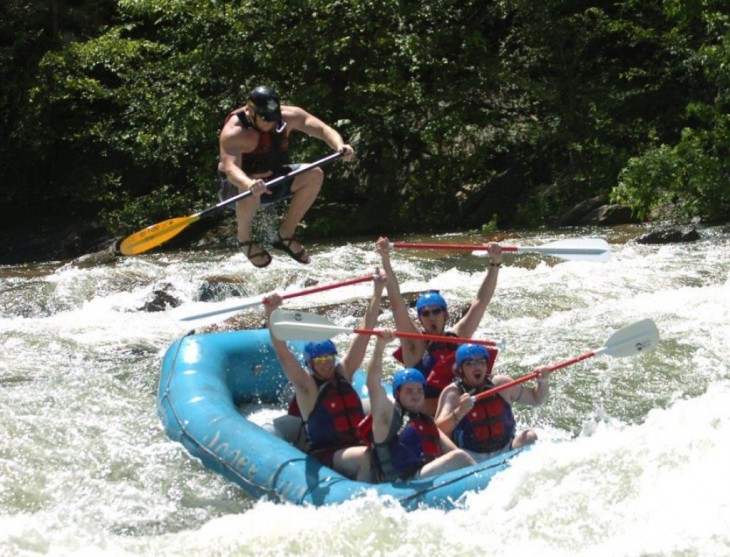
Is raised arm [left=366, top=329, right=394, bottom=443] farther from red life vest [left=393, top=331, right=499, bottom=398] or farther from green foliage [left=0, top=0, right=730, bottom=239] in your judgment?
green foliage [left=0, top=0, right=730, bottom=239]

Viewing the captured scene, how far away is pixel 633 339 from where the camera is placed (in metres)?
5.64

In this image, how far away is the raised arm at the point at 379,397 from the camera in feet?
16.3

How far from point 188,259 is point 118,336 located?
3805mm

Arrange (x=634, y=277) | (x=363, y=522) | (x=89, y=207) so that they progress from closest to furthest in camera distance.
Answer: (x=363, y=522) → (x=634, y=277) → (x=89, y=207)

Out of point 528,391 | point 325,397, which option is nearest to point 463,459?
point 528,391

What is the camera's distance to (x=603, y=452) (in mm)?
5082

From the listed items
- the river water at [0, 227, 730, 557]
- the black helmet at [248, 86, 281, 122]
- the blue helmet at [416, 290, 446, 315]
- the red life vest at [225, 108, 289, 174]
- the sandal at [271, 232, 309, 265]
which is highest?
the black helmet at [248, 86, 281, 122]

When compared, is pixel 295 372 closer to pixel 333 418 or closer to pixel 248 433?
pixel 333 418

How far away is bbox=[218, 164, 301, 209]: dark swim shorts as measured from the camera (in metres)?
6.41

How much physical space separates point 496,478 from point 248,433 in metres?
1.40

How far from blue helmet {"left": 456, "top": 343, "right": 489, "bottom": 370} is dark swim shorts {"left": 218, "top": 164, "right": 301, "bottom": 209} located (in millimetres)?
1619

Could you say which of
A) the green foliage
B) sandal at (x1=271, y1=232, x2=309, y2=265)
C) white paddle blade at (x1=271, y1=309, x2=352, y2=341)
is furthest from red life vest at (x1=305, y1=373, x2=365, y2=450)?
the green foliage

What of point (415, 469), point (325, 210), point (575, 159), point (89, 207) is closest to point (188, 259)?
point (325, 210)

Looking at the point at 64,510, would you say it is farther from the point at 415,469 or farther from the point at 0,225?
the point at 0,225
